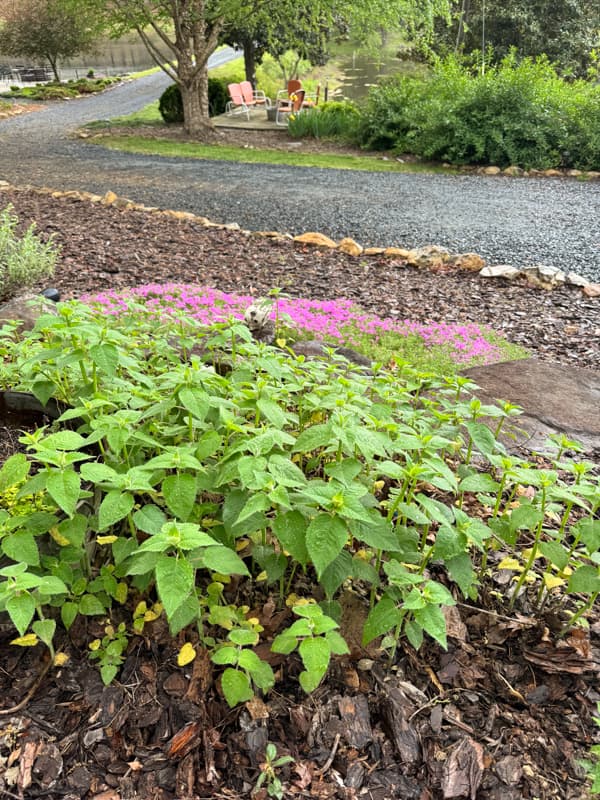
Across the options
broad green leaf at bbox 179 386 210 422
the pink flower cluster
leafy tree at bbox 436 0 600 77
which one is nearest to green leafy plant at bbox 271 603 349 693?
broad green leaf at bbox 179 386 210 422

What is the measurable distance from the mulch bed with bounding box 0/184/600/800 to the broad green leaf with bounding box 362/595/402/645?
230 millimetres

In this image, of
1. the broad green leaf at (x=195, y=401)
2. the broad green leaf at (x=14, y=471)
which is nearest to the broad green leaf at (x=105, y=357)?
the broad green leaf at (x=195, y=401)

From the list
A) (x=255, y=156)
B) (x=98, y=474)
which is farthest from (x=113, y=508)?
(x=255, y=156)

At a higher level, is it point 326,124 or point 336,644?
point 326,124

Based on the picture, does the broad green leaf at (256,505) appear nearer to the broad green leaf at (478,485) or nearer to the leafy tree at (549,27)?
the broad green leaf at (478,485)

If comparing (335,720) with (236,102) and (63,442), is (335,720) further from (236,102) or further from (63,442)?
(236,102)

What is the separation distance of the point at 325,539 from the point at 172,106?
1682 cm

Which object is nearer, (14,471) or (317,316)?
(14,471)

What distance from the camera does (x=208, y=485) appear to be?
1581 mm

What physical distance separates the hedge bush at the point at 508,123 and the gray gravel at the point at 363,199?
88 centimetres

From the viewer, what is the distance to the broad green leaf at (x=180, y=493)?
4.60 feet

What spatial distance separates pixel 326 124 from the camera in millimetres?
13938

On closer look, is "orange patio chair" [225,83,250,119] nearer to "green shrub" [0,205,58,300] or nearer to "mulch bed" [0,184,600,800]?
"green shrub" [0,205,58,300]

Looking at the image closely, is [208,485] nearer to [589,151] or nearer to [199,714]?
[199,714]
